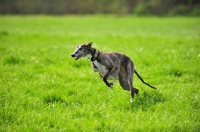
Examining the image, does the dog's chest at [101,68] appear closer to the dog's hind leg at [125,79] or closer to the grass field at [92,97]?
the dog's hind leg at [125,79]

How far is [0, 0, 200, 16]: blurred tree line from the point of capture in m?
79.9

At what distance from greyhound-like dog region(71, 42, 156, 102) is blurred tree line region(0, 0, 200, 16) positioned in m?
72.7

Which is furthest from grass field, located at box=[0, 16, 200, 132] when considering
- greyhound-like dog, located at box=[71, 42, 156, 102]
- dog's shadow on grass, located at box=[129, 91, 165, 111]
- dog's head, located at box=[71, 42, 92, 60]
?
dog's head, located at box=[71, 42, 92, 60]

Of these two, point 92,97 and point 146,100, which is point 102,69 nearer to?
point 92,97

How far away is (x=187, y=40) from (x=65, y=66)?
11.2 metres

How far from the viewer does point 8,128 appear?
6.11 metres

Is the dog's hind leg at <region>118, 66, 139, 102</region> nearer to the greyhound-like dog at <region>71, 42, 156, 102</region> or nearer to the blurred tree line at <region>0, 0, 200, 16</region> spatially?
the greyhound-like dog at <region>71, 42, 156, 102</region>

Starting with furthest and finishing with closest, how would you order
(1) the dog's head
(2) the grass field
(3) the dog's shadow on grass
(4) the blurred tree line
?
(4) the blurred tree line → (1) the dog's head → (3) the dog's shadow on grass → (2) the grass field

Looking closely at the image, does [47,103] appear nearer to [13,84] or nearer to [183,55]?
[13,84]

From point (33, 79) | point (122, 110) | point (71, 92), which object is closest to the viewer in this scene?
point (122, 110)

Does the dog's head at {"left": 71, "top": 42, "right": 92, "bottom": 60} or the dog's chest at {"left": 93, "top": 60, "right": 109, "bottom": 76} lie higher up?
the dog's head at {"left": 71, "top": 42, "right": 92, "bottom": 60}

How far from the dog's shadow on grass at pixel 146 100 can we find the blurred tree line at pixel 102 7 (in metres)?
72.7

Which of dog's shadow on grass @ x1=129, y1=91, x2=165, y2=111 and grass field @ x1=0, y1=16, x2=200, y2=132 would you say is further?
dog's shadow on grass @ x1=129, y1=91, x2=165, y2=111

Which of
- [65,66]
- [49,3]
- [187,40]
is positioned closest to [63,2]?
[49,3]
